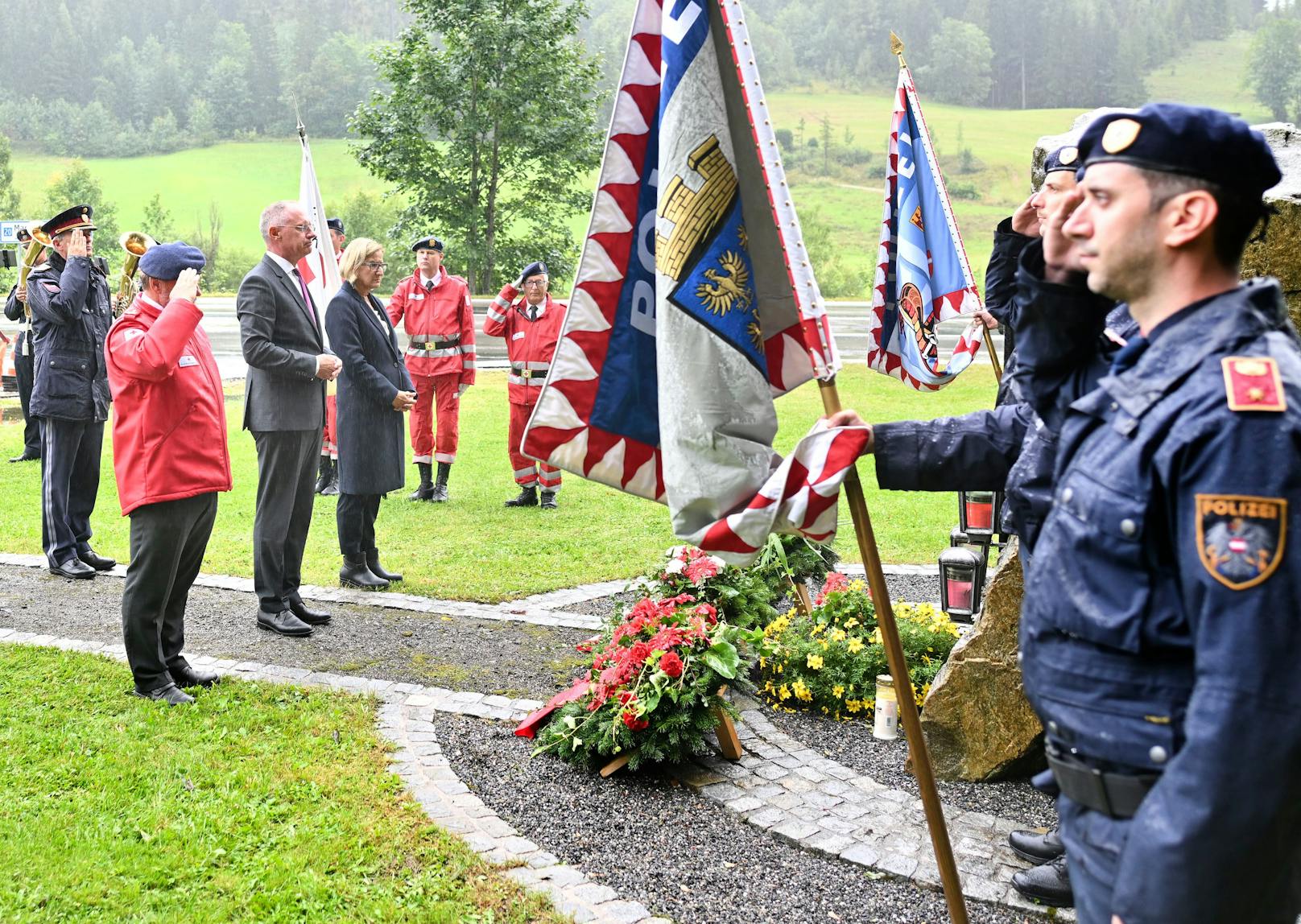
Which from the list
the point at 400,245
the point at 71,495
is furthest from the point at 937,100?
the point at 71,495

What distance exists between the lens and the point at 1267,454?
1.73m

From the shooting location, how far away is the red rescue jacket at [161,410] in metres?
5.31

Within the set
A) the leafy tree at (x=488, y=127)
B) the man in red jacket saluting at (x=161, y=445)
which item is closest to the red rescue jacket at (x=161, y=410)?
the man in red jacket saluting at (x=161, y=445)

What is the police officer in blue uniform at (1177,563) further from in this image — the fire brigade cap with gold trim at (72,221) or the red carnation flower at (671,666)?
the fire brigade cap with gold trim at (72,221)

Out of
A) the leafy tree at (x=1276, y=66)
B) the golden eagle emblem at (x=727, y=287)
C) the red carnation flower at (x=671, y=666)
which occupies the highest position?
the leafy tree at (x=1276, y=66)

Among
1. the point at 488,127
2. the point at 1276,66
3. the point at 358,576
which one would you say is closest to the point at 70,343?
the point at 358,576

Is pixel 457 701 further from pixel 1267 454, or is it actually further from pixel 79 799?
pixel 1267 454

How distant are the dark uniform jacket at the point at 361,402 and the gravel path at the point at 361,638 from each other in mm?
935

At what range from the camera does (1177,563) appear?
1.84 metres

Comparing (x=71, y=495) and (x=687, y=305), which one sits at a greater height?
(x=687, y=305)

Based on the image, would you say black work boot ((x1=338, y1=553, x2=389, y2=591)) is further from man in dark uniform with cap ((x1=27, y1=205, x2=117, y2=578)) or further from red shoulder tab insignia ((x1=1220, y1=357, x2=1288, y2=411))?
red shoulder tab insignia ((x1=1220, y1=357, x2=1288, y2=411))

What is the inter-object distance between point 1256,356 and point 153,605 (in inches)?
195

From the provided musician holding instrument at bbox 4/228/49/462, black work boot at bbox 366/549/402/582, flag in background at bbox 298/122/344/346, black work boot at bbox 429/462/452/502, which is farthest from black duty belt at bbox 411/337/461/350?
black work boot at bbox 366/549/402/582

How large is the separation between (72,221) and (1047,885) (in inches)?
305
